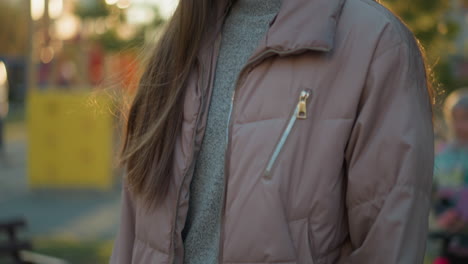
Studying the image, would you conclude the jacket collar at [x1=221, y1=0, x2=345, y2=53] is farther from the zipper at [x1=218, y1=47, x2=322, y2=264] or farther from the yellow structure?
the yellow structure

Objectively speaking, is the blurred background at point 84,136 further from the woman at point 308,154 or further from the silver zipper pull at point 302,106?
the silver zipper pull at point 302,106

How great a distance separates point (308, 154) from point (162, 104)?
0.48 metres

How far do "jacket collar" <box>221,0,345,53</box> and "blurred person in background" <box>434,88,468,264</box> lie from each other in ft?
7.27

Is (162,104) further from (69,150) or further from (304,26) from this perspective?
(69,150)

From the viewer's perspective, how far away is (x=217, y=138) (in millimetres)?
1770

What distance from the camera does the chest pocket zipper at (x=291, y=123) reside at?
1.58 metres

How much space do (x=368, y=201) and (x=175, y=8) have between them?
794 millimetres

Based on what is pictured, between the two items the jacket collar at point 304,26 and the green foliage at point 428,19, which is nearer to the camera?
the jacket collar at point 304,26

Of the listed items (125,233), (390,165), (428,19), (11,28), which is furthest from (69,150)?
(11,28)

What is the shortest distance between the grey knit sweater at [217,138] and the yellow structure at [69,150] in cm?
906

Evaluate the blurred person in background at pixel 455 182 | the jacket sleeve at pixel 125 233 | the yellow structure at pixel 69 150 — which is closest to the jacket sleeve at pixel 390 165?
the jacket sleeve at pixel 125 233

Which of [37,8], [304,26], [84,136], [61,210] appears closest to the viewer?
[304,26]

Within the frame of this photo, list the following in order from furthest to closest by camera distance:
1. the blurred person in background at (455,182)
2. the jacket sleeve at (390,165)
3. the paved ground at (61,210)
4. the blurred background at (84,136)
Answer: the paved ground at (61,210)
the blurred background at (84,136)
the blurred person in background at (455,182)
the jacket sleeve at (390,165)

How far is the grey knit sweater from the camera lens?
1737 millimetres
